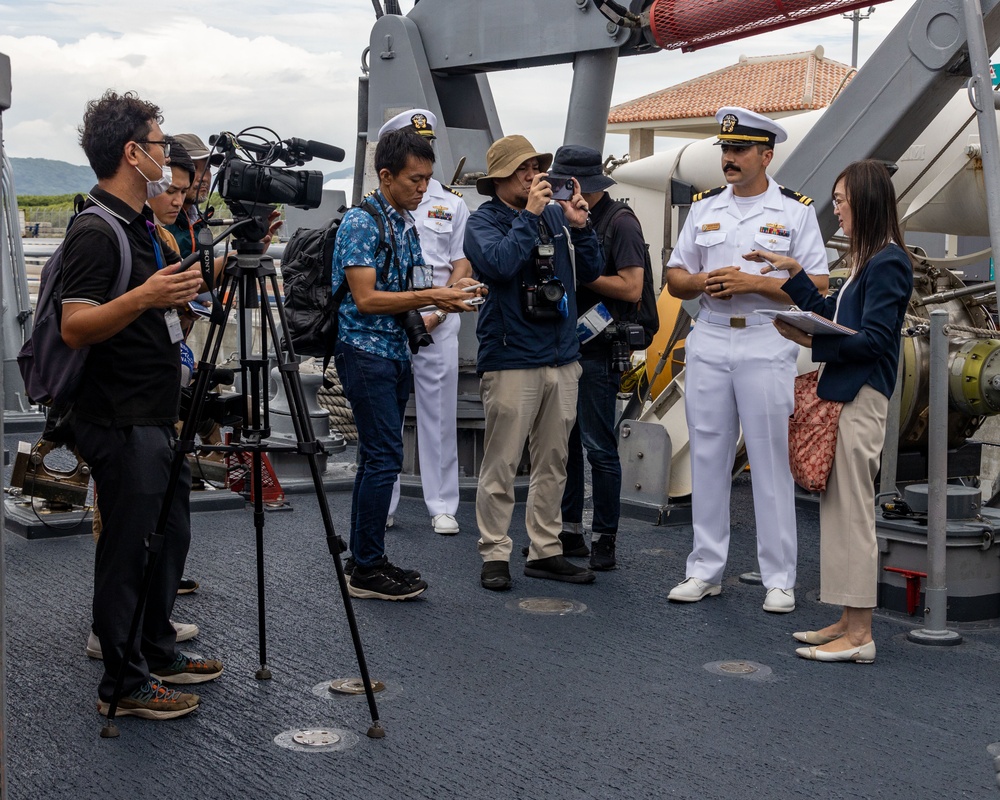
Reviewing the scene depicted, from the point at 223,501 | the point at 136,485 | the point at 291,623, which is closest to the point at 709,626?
the point at 291,623

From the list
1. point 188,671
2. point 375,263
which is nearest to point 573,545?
point 375,263

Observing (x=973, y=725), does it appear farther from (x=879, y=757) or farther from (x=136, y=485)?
(x=136, y=485)

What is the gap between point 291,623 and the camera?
4.66m

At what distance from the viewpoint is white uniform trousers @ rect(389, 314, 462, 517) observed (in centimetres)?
613

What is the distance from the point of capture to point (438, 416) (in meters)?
6.21

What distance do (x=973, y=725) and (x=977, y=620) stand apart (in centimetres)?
123

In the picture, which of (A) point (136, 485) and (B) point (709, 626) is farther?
(B) point (709, 626)

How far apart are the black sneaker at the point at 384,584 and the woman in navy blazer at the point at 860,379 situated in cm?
162

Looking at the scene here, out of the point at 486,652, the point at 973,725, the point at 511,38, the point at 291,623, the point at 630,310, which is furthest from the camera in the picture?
the point at 511,38

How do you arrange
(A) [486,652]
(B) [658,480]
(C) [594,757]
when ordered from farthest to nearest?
(B) [658,480]
(A) [486,652]
(C) [594,757]

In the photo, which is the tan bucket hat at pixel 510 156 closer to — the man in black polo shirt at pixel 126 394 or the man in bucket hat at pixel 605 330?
the man in bucket hat at pixel 605 330

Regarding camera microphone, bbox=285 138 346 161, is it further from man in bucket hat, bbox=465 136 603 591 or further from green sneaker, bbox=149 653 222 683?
green sneaker, bbox=149 653 222 683

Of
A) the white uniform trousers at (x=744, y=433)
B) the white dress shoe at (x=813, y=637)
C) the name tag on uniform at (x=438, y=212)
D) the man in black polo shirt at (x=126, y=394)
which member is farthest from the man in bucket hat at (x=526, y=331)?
the man in black polo shirt at (x=126, y=394)

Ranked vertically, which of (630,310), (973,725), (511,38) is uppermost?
(511,38)
